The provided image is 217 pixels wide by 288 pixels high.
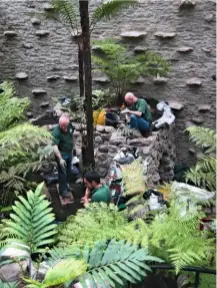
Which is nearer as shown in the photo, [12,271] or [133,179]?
[12,271]

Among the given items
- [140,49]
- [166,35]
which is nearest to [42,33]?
[140,49]

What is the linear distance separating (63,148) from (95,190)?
1.28m

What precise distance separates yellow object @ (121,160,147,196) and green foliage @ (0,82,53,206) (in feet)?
3.26

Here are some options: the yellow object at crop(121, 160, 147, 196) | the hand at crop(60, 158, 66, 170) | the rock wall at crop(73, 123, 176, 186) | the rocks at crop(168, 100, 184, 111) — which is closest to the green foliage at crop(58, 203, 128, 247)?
the yellow object at crop(121, 160, 147, 196)

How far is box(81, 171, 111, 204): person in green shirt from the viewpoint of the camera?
508 cm

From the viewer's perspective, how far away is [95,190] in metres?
5.32

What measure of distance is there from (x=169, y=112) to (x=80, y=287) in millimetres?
5416

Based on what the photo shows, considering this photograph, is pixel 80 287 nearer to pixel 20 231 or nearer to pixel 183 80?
pixel 20 231

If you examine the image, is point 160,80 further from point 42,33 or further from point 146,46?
point 42,33

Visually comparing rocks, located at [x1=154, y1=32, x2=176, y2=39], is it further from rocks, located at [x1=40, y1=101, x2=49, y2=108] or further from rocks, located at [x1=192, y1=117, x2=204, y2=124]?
rocks, located at [x1=40, y1=101, x2=49, y2=108]

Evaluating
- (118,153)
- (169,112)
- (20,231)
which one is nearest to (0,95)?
(118,153)

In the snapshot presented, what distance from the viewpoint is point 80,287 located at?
3203 mm

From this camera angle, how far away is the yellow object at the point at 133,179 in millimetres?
5352

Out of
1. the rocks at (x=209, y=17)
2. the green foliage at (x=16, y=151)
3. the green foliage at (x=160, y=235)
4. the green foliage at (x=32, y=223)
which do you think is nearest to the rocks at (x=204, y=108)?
the rocks at (x=209, y=17)
